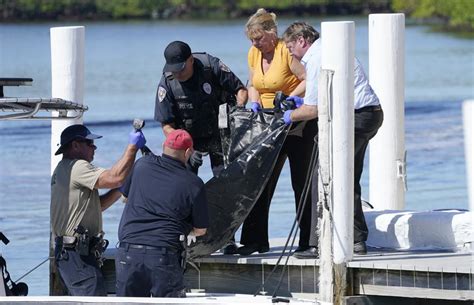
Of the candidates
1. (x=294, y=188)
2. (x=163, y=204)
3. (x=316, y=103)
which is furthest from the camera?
(x=294, y=188)

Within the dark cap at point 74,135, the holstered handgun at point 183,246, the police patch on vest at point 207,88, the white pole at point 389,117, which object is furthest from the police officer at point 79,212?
the white pole at point 389,117

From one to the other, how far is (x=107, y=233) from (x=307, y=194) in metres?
6.42

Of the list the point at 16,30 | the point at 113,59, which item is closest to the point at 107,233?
the point at 113,59

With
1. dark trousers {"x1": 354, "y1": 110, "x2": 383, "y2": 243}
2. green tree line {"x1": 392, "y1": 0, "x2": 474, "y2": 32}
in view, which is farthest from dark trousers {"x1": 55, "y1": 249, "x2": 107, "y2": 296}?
green tree line {"x1": 392, "y1": 0, "x2": 474, "y2": 32}

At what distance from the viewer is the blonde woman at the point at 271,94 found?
8.81m

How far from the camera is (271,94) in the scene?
29.7 ft

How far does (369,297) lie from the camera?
336 inches

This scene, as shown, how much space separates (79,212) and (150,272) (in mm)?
755

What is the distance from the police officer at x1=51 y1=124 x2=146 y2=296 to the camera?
8227mm

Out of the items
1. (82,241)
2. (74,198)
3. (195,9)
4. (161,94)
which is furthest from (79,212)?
(195,9)

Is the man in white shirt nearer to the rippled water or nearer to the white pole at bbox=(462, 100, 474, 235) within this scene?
the white pole at bbox=(462, 100, 474, 235)

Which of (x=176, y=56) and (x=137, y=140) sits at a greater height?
(x=176, y=56)

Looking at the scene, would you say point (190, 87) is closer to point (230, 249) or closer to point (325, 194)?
point (230, 249)

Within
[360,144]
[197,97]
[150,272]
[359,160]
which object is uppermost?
[197,97]
